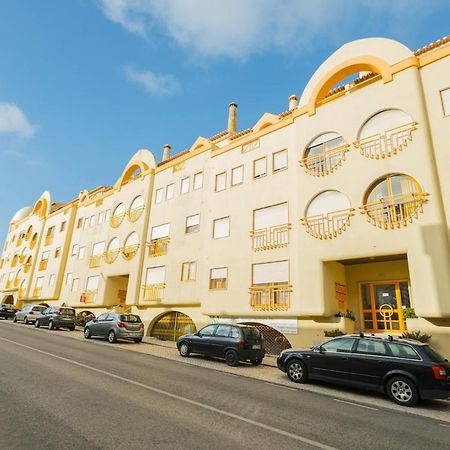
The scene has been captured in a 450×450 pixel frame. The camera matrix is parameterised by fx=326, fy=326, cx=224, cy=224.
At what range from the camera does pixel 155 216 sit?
2534cm

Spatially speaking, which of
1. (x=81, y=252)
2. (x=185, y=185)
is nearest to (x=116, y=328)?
(x=185, y=185)

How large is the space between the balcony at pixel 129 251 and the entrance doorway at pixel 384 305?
1686 cm

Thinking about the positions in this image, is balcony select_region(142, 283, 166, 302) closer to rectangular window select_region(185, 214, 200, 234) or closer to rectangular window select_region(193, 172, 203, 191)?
rectangular window select_region(185, 214, 200, 234)

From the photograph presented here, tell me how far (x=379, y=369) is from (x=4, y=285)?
52.6m

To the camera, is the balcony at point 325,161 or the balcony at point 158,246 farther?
the balcony at point 158,246

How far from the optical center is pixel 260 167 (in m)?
19.3

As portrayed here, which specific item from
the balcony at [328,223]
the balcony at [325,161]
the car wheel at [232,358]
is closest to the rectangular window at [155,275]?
the car wheel at [232,358]

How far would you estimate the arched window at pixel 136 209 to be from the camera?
1050 inches

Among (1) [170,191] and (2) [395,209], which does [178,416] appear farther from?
(1) [170,191]

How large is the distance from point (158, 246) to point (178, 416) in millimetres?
18789

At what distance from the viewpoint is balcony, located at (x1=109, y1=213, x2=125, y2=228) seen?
28.5m

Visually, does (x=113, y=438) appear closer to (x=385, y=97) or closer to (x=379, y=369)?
(x=379, y=369)

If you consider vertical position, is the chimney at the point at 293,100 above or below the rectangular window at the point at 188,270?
above

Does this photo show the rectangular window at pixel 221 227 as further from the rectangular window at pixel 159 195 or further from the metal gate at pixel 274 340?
the rectangular window at pixel 159 195
